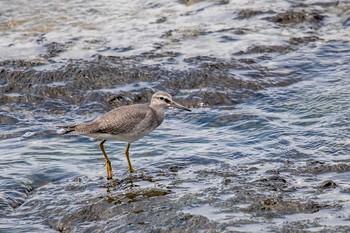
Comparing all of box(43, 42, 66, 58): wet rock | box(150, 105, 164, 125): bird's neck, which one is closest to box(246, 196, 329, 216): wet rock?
box(150, 105, 164, 125): bird's neck

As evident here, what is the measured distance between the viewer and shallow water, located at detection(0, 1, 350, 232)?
866 cm

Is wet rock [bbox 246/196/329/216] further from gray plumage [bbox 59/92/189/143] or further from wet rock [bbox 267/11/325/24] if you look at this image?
wet rock [bbox 267/11/325/24]

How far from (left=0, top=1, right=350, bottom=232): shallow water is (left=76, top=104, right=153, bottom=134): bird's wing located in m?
0.59

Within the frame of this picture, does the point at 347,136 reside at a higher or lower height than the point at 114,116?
lower

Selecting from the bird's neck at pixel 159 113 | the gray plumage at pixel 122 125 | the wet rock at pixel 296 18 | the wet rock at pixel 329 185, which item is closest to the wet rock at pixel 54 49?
the wet rock at pixel 296 18

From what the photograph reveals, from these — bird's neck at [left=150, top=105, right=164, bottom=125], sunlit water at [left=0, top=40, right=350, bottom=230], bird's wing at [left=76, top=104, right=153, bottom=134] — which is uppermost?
bird's wing at [left=76, top=104, right=153, bottom=134]

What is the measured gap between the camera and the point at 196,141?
1137 centimetres

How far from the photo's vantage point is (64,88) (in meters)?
13.1

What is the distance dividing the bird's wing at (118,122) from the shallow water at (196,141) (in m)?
0.59

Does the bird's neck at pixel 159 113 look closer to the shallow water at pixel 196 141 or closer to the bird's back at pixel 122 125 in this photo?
the bird's back at pixel 122 125

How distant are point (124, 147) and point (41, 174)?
1582 mm

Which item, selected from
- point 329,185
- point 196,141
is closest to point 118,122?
point 196,141

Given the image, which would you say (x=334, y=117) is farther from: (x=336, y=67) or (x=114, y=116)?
(x=114, y=116)

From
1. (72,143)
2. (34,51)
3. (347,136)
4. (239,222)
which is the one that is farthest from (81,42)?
(239,222)
